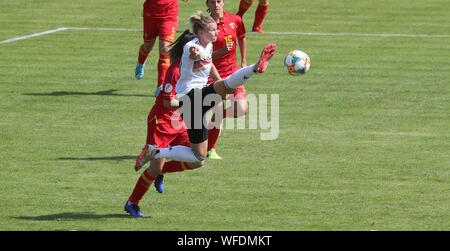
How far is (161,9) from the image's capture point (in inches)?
920

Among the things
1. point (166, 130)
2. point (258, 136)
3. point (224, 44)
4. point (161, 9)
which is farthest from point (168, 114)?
point (161, 9)

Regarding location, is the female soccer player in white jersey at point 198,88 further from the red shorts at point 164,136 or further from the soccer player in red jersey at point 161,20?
the soccer player in red jersey at point 161,20

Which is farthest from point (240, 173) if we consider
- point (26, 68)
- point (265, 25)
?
point (265, 25)

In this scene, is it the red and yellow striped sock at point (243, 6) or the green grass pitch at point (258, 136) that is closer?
the green grass pitch at point (258, 136)

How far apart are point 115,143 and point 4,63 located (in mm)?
8621

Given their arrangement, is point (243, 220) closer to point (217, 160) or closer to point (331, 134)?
point (217, 160)

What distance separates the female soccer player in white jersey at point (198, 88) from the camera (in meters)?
14.2

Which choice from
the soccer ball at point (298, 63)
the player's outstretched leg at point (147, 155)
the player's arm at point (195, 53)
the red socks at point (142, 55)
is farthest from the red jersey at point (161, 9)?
the player's outstretched leg at point (147, 155)

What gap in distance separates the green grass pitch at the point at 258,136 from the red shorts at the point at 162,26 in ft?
3.95

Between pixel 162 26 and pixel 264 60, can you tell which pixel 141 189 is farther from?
pixel 162 26

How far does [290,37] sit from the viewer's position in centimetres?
3088

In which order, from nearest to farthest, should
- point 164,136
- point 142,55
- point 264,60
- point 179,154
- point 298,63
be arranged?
1. point 264,60
2. point 179,154
3. point 164,136
4. point 298,63
5. point 142,55

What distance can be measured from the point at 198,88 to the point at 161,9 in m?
8.92

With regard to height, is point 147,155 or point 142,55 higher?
point 147,155
